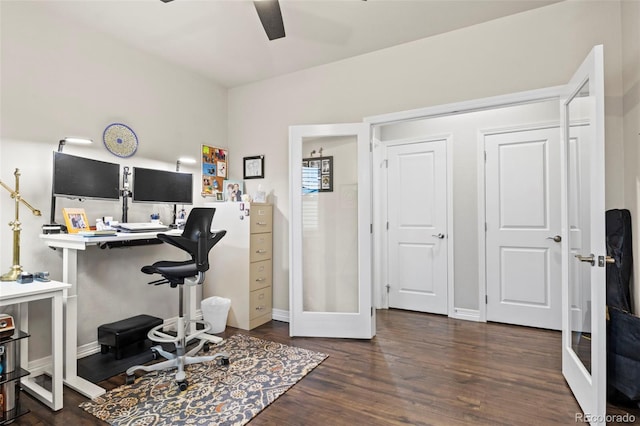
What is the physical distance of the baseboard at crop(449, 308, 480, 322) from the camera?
367cm

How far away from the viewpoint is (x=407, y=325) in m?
3.55

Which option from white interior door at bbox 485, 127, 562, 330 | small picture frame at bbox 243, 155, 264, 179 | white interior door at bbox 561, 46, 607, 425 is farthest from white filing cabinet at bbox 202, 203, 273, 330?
white interior door at bbox 561, 46, 607, 425

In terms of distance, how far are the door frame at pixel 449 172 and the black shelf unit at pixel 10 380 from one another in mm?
2685

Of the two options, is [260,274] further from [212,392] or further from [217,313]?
[212,392]

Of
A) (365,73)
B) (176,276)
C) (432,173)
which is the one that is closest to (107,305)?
(176,276)

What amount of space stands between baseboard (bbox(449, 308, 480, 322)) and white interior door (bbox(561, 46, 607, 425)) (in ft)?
4.34

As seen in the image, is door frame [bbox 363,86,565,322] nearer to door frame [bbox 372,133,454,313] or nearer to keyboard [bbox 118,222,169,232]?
door frame [bbox 372,133,454,313]

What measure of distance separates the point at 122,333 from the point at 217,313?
854mm

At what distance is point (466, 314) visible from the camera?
3729 millimetres

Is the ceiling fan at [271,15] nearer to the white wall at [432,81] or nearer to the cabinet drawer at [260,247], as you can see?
the white wall at [432,81]

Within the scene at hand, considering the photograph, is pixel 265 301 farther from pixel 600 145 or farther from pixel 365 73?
pixel 600 145

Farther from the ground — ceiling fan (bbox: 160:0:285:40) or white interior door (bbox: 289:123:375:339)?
ceiling fan (bbox: 160:0:285:40)

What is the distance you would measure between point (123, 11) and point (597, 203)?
11.5ft

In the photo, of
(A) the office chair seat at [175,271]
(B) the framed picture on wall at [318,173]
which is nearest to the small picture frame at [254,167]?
(B) the framed picture on wall at [318,173]
